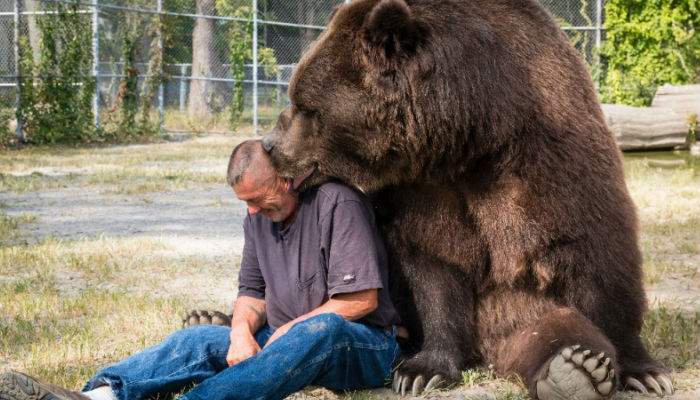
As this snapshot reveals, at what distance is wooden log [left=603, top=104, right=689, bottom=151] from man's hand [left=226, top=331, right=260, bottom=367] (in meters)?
11.1

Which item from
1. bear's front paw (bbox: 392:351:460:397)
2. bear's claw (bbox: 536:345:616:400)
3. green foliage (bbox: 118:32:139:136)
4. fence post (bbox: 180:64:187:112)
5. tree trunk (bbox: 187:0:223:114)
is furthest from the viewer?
tree trunk (bbox: 187:0:223:114)

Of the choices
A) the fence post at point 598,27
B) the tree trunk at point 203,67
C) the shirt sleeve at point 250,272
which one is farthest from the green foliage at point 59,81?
the shirt sleeve at point 250,272

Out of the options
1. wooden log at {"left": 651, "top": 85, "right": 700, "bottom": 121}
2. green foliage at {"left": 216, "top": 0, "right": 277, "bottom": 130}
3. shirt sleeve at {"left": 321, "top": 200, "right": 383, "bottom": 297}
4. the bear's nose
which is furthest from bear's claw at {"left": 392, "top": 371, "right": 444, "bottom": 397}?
green foliage at {"left": 216, "top": 0, "right": 277, "bottom": 130}

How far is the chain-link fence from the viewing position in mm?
18281

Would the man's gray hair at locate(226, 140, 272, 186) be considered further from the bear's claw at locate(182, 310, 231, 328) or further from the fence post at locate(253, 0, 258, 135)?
the fence post at locate(253, 0, 258, 135)

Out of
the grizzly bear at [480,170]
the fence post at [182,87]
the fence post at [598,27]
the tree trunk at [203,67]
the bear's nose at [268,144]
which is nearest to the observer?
the grizzly bear at [480,170]

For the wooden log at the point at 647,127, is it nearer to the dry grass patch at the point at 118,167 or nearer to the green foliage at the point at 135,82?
the dry grass patch at the point at 118,167

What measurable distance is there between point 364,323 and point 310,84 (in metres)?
1.01

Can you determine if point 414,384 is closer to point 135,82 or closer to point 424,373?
point 424,373

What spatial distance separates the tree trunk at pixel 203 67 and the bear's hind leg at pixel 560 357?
1741cm

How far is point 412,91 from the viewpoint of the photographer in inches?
144

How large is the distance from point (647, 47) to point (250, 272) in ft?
49.4

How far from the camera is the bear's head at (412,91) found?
12.0 ft

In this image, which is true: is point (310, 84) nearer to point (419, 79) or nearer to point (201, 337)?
point (419, 79)
